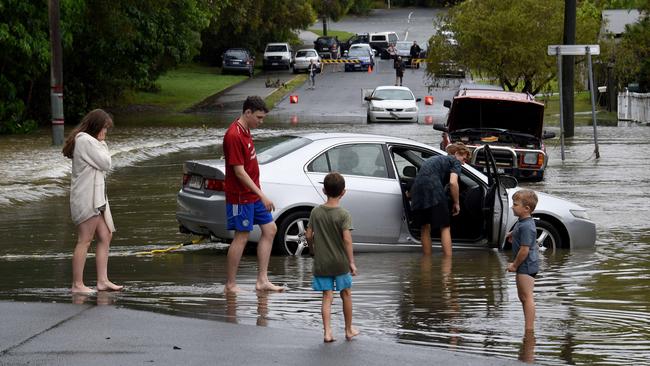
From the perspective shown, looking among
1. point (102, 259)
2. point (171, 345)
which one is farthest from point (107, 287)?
point (171, 345)

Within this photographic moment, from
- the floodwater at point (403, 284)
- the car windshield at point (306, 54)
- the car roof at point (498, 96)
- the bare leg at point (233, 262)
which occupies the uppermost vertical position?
the car windshield at point (306, 54)

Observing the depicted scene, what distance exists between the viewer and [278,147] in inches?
522

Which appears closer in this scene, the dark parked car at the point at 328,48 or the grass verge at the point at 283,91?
the grass verge at the point at 283,91

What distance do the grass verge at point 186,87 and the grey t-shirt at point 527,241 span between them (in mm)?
43117

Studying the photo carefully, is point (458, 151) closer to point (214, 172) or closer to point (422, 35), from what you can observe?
point (214, 172)

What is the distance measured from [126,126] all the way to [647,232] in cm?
2810

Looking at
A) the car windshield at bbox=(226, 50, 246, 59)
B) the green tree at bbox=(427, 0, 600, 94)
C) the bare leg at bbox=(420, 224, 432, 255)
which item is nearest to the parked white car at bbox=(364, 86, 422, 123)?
Answer: the green tree at bbox=(427, 0, 600, 94)

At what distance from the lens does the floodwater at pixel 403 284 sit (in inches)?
340

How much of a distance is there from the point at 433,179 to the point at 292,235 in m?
1.58

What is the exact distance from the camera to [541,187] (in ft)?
70.2

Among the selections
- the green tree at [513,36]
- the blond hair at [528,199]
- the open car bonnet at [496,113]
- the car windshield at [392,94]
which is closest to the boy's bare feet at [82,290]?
the blond hair at [528,199]

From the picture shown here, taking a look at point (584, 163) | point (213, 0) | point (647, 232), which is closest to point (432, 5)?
point (213, 0)

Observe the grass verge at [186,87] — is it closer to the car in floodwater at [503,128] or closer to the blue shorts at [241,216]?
the car in floodwater at [503,128]

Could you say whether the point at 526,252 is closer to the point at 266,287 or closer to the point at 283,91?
the point at 266,287
